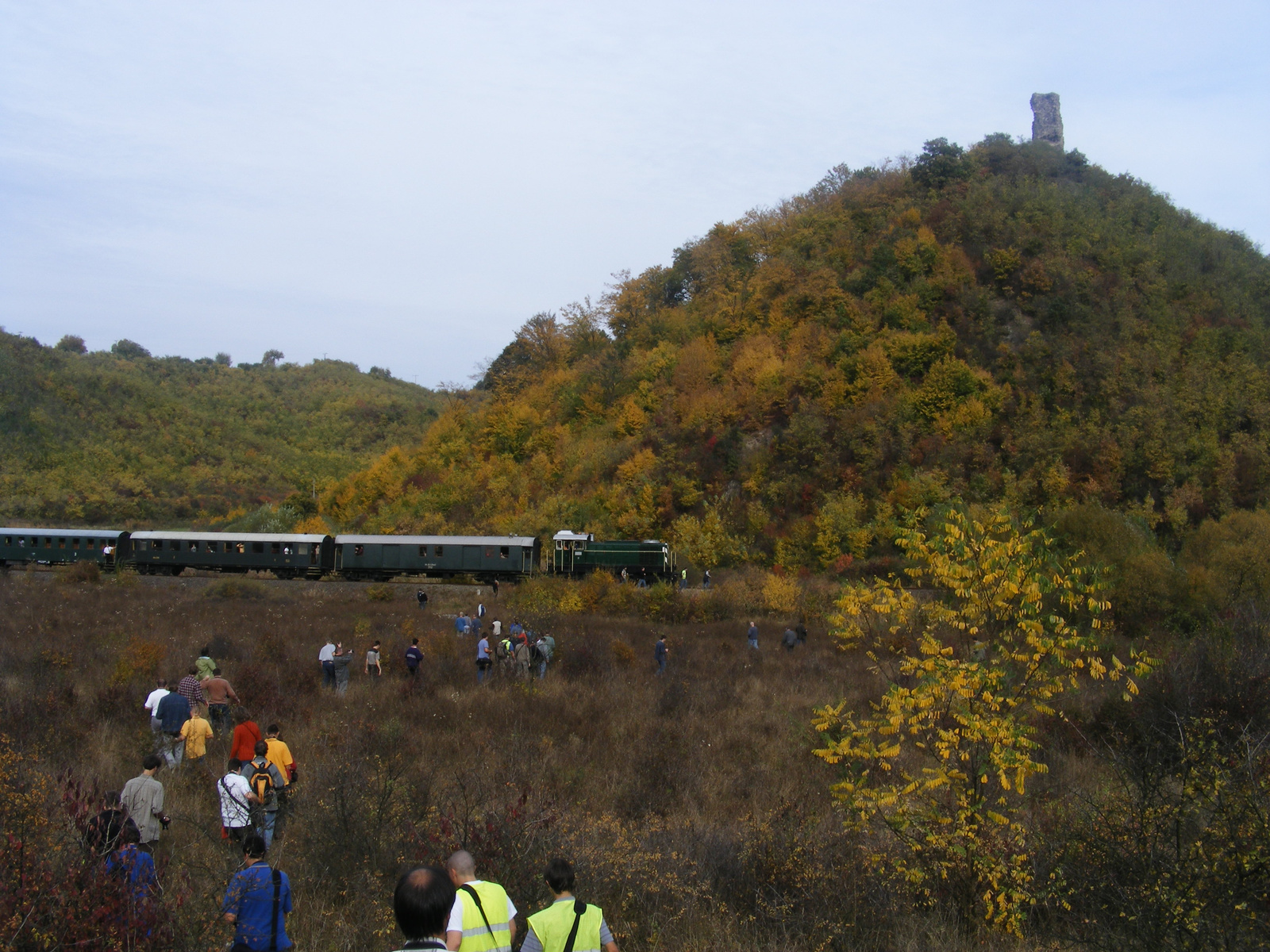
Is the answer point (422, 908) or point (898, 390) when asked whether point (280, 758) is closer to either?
point (422, 908)

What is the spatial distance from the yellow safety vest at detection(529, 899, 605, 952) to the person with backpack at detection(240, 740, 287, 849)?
12.8 ft

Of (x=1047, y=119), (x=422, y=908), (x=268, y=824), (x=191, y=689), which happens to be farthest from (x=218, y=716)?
(x=1047, y=119)

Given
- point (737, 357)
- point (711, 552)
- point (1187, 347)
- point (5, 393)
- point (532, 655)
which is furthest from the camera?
point (5, 393)

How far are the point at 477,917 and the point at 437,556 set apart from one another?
34.6m

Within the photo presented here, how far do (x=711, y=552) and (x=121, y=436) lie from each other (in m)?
61.0

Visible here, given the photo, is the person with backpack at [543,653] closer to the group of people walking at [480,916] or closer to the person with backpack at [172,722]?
the person with backpack at [172,722]

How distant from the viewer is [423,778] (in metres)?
10.1

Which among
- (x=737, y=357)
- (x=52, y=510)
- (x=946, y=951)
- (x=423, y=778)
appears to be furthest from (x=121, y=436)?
(x=946, y=951)

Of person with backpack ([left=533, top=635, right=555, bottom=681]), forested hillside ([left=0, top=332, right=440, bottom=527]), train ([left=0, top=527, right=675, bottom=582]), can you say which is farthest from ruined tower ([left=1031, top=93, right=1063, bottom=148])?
person with backpack ([left=533, top=635, right=555, bottom=681])

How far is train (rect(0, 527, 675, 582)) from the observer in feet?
124

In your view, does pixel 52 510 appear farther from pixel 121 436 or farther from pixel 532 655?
pixel 532 655

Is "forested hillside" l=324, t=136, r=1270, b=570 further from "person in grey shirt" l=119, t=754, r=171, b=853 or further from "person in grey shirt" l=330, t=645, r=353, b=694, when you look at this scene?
"person in grey shirt" l=119, t=754, r=171, b=853

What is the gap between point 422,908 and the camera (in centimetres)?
399

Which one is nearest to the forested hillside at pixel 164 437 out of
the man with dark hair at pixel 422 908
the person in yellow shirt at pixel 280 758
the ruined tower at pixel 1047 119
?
the person in yellow shirt at pixel 280 758
